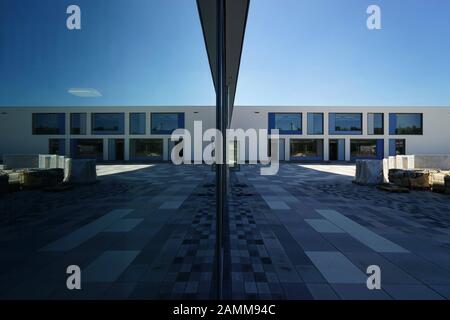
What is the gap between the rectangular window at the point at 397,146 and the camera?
2811cm

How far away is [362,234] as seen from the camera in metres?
4.29

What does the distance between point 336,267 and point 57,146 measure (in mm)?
3486

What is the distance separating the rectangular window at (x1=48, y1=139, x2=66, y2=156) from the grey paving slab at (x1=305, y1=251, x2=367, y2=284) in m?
3.21

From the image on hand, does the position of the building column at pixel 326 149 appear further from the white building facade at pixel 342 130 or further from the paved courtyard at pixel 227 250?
the paved courtyard at pixel 227 250

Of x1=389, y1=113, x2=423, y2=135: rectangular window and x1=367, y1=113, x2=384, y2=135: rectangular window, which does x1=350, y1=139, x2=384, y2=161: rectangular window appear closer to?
x1=367, y1=113, x2=384, y2=135: rectangular window

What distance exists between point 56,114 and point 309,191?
825 cm

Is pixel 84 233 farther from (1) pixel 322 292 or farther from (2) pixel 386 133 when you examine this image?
(2) pixel 386 133

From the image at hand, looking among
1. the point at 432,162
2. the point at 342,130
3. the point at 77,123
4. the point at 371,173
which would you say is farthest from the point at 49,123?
the point at 342,130

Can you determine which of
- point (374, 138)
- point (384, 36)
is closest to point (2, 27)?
point (384, 36)

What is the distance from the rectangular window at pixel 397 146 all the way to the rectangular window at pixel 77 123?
32.9 metres

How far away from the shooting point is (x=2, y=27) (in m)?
1.72

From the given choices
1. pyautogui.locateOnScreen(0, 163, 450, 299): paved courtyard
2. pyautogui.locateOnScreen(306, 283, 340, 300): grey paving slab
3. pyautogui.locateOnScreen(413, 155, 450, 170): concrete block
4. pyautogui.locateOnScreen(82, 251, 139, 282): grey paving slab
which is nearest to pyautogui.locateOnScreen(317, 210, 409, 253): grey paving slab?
pyautogui.locateOnScreen(0, 163, 450, 299): paved courtyard

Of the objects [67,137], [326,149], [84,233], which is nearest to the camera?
[67,137]
